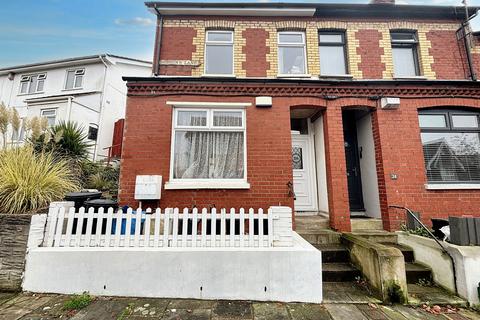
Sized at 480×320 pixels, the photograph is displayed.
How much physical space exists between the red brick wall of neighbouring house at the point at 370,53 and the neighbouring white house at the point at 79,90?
1360 cm

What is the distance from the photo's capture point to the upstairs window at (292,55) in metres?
6.72

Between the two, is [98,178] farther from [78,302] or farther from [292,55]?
[292,55]

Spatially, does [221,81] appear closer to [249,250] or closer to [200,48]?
[200,48]

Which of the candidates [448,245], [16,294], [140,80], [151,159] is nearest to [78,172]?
[151,159]

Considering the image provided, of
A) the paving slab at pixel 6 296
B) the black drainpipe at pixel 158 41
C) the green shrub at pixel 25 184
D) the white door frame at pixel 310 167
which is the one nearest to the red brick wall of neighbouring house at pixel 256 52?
the white door frame at pixel 310 167

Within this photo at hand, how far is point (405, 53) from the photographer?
6.90m

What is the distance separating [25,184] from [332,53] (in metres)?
8.49

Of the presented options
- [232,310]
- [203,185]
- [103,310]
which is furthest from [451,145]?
[103,310]

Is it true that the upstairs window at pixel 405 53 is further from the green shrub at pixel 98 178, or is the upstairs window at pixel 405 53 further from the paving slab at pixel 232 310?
the green shrub at pixel 98 178

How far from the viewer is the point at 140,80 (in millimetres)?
6078

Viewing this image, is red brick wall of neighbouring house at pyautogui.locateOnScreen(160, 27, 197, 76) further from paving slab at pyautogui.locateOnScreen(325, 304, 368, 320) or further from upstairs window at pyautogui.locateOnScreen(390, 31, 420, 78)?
paving slab at pyautogui.locateOnScreen(325, 304, 368, 320)

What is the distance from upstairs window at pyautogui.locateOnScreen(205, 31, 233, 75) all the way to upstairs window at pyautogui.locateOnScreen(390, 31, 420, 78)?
201 inches

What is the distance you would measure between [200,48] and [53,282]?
6498 millimetres

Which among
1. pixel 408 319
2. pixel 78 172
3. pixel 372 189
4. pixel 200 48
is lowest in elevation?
pixel 408 319
